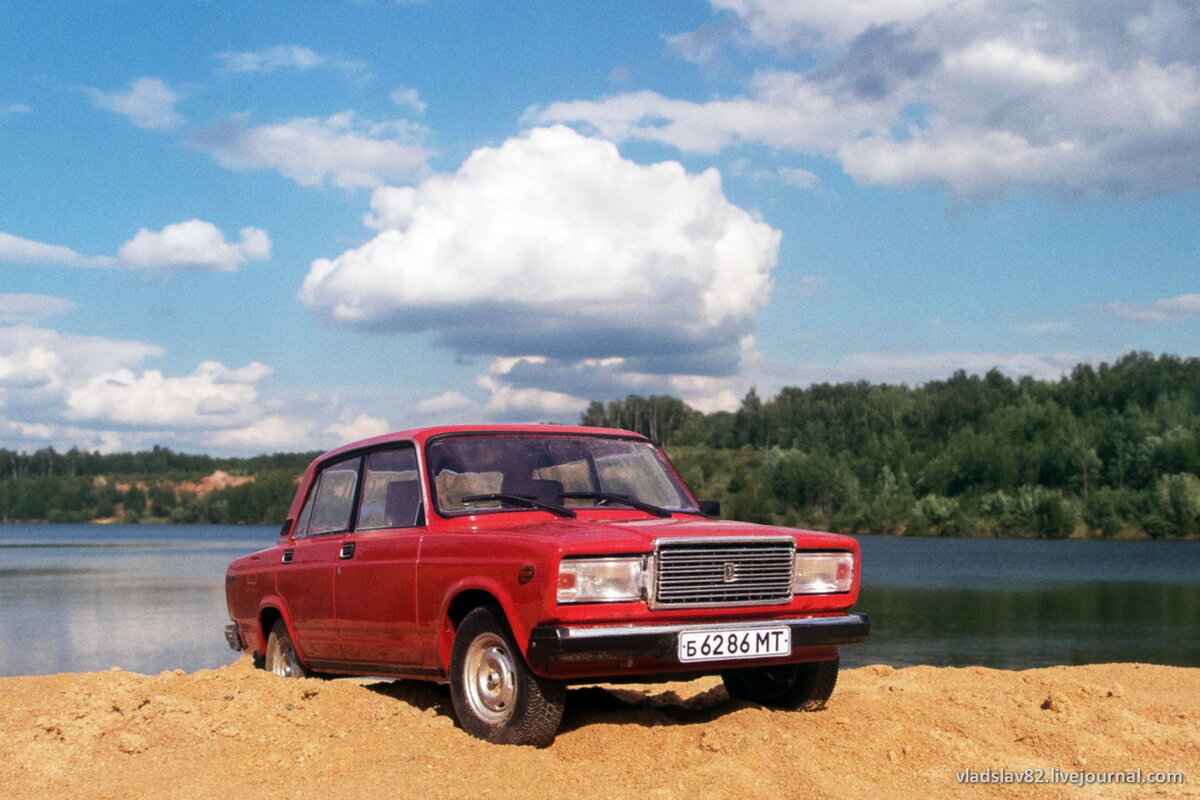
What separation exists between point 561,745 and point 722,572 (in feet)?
3.85

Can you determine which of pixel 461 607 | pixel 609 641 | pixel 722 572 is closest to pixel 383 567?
pixel 461 607

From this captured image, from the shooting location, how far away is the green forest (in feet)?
356

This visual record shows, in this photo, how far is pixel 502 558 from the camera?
6.11 meters

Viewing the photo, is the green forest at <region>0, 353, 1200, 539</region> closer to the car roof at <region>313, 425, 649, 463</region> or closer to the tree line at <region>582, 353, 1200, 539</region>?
the tree line at <region>582, 353, 1200, 539</region>

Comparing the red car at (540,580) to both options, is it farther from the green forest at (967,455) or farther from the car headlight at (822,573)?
the green forest at (967,455)

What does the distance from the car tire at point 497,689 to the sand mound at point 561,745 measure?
12 centimetres

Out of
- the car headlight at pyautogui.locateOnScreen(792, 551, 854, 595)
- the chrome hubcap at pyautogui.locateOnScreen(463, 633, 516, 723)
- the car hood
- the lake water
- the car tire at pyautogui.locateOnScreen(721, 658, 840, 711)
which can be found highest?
the car hood

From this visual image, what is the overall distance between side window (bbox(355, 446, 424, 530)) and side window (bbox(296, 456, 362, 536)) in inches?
8.9

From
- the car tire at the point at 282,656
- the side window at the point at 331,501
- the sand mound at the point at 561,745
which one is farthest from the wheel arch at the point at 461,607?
the car tire at the point at 282,656

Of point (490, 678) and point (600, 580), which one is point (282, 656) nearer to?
point (490, 678)

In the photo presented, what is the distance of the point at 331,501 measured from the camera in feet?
27.2

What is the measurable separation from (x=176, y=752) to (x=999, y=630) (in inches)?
1081

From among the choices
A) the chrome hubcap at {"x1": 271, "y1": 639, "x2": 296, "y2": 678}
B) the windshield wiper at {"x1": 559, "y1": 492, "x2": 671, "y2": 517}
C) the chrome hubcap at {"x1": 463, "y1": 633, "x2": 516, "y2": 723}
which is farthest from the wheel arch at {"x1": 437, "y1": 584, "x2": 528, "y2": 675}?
the chrome hubcap at {"x1": 271, "y1": 639, "x2": 296, "y2": 678}

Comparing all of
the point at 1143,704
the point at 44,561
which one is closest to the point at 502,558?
the point at 1143,704
